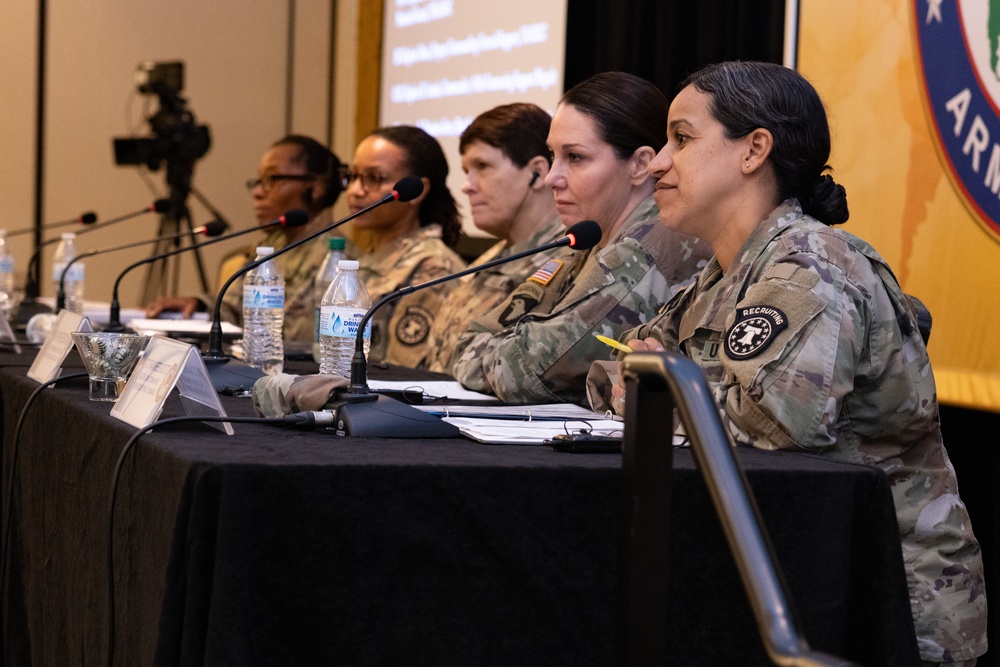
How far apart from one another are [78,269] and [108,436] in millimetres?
2109

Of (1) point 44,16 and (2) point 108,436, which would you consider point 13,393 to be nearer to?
(2) point 108,436

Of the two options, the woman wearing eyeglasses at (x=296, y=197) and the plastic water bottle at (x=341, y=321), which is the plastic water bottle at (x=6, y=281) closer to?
the woman wearing eyeglasses at (x=296, y=197)

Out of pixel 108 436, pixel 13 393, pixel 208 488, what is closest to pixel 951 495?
pixel 208 488

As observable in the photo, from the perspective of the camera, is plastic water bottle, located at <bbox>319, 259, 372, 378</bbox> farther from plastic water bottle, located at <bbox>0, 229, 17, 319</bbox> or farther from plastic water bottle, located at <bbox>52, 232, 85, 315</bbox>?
plastic water bottle, located at <bbox>0, 229, 17, 319</bbox>

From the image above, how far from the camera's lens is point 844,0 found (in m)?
2.76

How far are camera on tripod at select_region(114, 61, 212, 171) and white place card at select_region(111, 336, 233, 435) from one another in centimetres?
420

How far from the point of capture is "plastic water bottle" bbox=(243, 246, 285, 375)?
2.14 meters

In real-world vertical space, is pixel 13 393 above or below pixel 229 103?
below

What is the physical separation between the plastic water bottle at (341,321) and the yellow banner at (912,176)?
0.95 metres

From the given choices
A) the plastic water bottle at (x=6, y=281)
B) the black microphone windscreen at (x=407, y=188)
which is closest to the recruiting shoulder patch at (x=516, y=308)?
the black microphone windscreen at (x=407, y=188)

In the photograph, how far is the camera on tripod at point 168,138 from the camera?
17.8ft

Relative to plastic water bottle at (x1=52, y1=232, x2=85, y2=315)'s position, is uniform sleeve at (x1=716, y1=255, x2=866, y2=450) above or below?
above

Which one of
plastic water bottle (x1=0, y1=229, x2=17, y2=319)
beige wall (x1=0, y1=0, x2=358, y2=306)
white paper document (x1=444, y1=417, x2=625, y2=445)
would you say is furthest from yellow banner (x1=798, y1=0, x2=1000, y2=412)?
beige wall (x1=0, y1=0, x2=358, y2=306)

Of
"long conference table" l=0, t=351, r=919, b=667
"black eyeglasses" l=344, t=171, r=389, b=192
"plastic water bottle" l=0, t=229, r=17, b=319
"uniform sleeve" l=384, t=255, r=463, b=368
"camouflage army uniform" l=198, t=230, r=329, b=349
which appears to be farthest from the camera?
"camouflage army uniform" l=198, t=230, r=329, b=349
